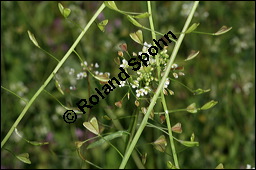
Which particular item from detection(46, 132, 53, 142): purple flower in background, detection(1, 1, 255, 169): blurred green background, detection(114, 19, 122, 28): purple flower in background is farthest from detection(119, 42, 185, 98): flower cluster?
detection(114, 19, 122, 28): purple flower in background

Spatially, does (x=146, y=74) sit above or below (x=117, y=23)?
below

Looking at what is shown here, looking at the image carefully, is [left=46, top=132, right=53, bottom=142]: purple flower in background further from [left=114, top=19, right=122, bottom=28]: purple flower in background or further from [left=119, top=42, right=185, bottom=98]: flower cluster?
[left=119, top=42, right=185, bottom=98]: flower cluster

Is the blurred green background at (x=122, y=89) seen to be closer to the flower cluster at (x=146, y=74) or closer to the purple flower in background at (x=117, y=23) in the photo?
the purple flower in background at (x=117, y=23)

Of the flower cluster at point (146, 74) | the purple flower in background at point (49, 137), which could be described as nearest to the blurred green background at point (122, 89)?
the purple flower in background at point (49, 137)

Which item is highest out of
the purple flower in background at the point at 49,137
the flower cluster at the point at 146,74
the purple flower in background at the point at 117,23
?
the purple flower in background at the point at 117,23

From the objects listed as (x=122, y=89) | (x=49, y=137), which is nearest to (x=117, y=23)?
(x=122, y=89)

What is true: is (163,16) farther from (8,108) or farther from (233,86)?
(8,108)

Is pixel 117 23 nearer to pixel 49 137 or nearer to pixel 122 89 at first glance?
pixel 122 89

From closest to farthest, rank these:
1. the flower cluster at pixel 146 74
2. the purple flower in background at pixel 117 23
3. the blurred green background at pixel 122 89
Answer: the flower cluster at pixel 146 74, the blurred green background at pixel 122 89, the purple flower in background at pixel 117 23
